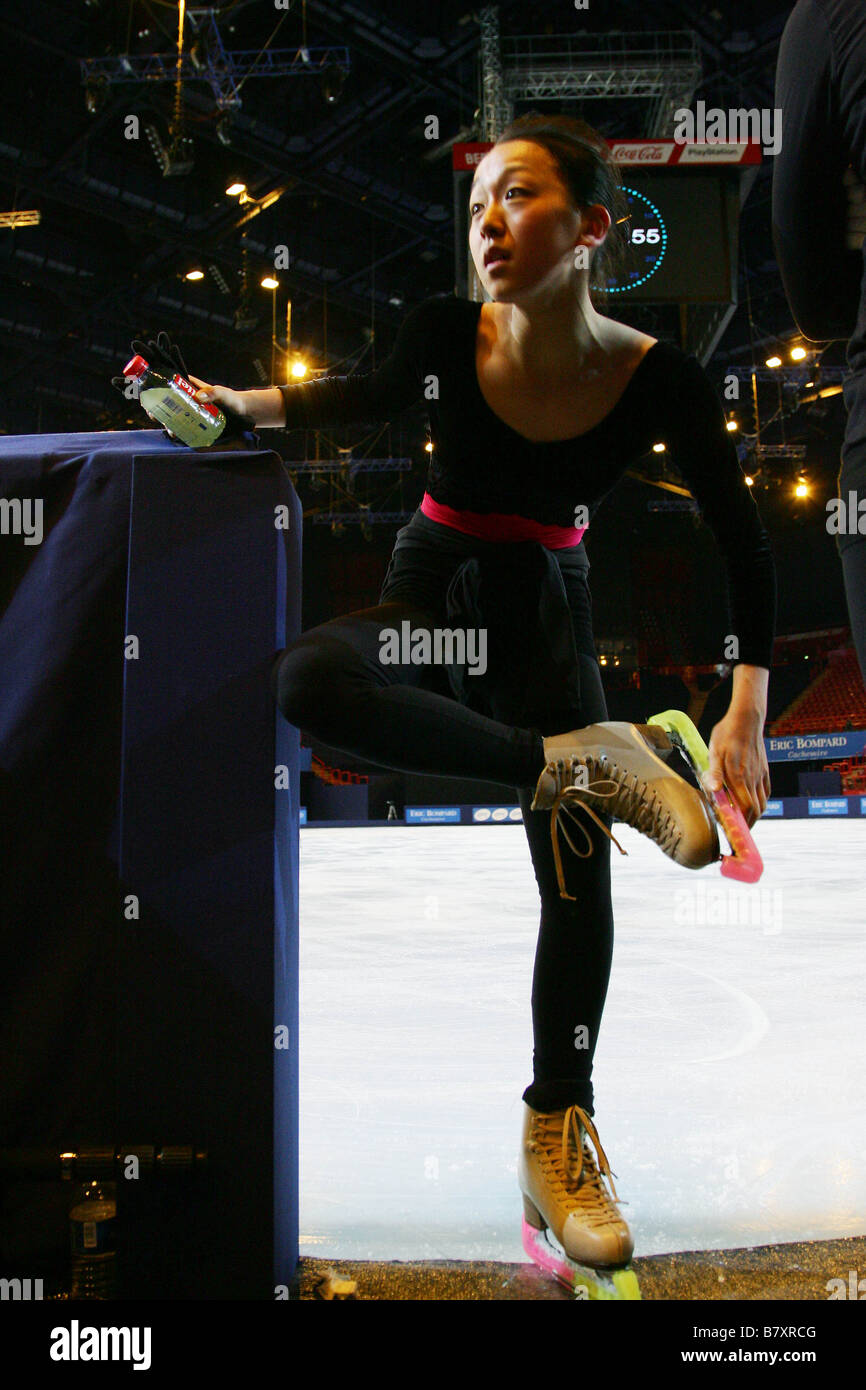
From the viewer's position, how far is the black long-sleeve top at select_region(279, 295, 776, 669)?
1.08 m

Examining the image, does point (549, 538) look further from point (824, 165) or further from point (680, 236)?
point (680, 236)

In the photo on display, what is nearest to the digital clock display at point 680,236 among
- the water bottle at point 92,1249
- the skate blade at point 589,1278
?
the skate blade at point 589,1278

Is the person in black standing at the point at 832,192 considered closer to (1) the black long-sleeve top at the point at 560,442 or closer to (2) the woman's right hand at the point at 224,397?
(1) the black long-sleeve top at the point at 560,442

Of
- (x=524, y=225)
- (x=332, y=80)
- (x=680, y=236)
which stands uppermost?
(x=332, y=80)

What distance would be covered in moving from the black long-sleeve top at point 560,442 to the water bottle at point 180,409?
0.53 ft

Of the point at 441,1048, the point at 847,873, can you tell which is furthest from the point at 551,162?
the point at 847,873

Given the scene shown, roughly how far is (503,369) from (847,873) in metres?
4.17

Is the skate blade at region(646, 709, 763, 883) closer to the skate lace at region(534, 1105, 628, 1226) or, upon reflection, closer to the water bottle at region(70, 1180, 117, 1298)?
the skate lace at region(534, 1105, 628, 1226)

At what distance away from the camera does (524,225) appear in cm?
107

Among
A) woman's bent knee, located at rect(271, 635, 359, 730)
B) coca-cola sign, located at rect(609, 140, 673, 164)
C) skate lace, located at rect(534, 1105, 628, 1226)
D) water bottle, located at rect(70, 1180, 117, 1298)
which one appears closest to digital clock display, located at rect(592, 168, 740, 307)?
coca-cola sign, located at rect(609, 140, 673, 164)

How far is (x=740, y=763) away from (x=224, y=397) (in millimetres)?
681

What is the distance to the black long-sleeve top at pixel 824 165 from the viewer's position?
2.50ft

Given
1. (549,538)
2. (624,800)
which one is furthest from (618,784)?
(549,538)
